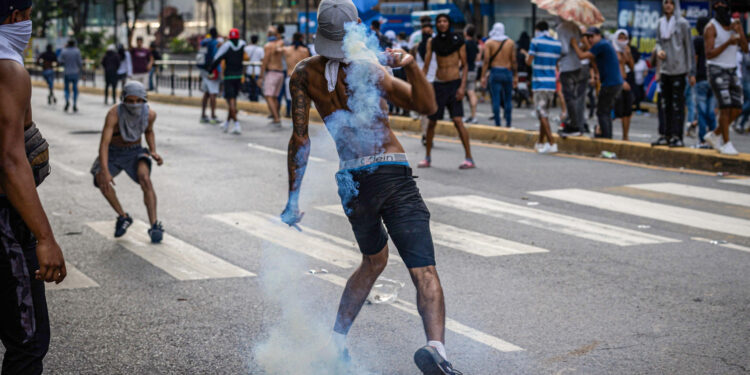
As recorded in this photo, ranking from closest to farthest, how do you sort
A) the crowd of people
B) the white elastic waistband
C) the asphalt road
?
the white elastic waistband, the asphalt road, the crowd of people

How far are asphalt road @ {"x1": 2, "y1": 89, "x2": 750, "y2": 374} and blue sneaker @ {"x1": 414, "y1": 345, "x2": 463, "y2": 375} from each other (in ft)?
2.23

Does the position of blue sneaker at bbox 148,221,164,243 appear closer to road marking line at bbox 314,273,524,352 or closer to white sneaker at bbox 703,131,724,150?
road marking line at bbox 314,273,524,352

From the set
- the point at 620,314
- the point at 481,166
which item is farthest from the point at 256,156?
the point at 620,314

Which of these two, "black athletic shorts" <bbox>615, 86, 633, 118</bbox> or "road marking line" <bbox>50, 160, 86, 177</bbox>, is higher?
"black athletic shorts" <bbox>615, 86, 633, 118</bbox>

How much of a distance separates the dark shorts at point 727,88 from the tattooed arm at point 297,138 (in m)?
8.34

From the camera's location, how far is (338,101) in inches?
162

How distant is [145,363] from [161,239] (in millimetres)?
3164

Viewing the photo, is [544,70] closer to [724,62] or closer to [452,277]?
[724,62]

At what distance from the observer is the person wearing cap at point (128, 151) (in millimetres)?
7770

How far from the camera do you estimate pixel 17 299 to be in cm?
322

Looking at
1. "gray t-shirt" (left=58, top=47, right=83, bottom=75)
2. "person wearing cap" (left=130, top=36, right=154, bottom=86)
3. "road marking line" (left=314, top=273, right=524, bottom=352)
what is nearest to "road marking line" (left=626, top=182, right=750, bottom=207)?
"road marking line" (left=314, top=273, right=524, bottom=352)

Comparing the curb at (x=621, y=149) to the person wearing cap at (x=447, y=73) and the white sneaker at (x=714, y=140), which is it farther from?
the person wearing cap at (x=447, y=73)

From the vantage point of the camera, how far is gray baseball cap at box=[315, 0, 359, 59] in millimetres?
3992

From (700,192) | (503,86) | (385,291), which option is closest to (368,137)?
(385,291)
